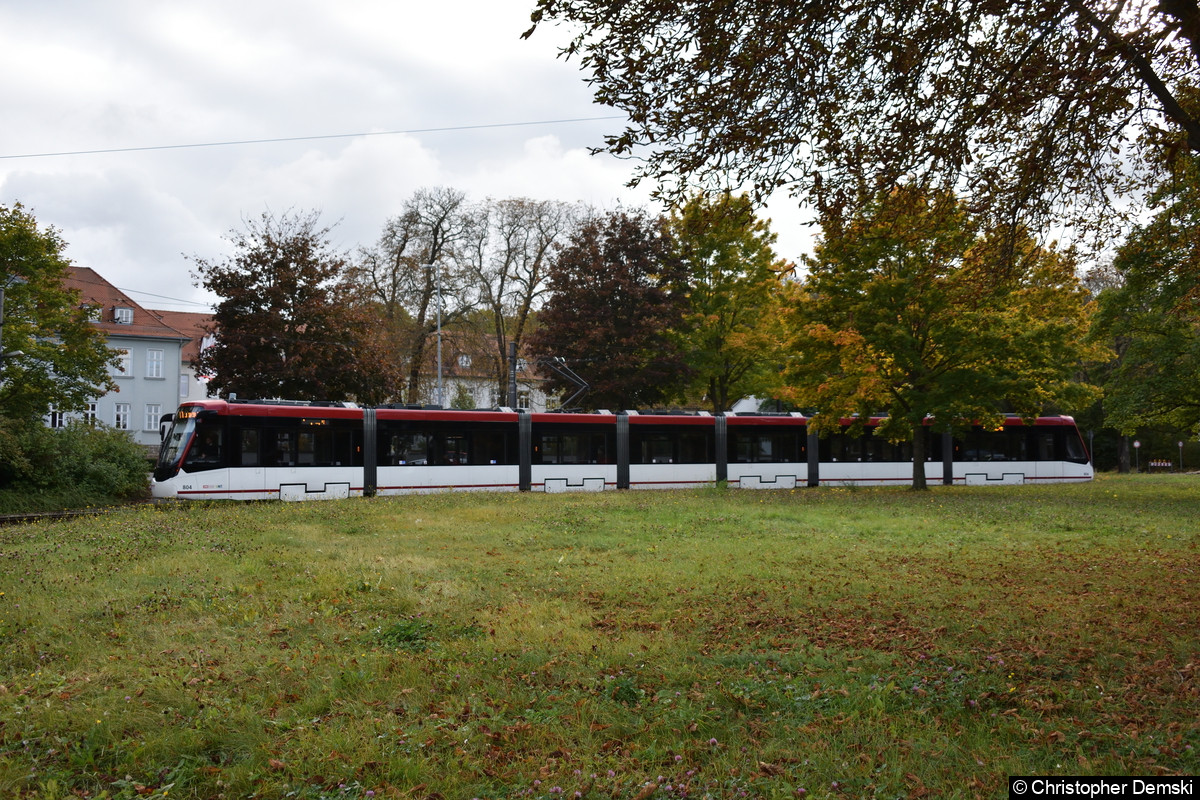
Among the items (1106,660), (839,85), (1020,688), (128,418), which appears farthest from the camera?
(128,418)

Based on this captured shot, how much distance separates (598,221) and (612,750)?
34681 mm

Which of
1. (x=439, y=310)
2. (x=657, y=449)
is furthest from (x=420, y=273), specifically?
(x=657, y=449)

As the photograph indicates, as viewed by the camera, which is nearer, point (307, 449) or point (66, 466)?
point (307, 449)

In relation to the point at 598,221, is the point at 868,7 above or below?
below

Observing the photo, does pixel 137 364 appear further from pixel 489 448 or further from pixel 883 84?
pixel 883 84

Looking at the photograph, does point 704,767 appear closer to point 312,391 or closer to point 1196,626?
point 1196,626

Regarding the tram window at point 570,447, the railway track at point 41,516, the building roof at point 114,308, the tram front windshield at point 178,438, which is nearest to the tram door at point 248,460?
the tram front windshield at point 178,438

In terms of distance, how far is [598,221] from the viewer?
1503 inches

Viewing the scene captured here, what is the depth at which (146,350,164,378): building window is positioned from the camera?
54375mm

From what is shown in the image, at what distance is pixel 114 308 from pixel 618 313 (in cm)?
3696

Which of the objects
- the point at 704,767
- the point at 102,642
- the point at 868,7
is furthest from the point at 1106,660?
the point at 102,642

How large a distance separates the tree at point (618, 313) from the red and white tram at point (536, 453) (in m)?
6.29

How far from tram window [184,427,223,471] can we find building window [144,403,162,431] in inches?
1443

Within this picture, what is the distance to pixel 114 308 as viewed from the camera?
54.5m
